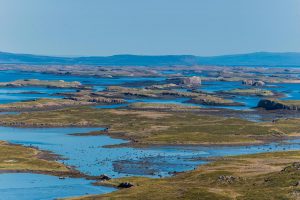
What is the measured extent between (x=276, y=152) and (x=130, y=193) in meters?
43.6

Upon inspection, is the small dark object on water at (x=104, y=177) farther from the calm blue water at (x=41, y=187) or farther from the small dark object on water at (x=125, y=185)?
the small dark object on water at (x=125, y=185)

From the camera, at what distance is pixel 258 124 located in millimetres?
154500

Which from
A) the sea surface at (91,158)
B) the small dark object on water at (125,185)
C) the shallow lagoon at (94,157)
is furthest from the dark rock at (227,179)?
the shallow lagoon at (94,157)

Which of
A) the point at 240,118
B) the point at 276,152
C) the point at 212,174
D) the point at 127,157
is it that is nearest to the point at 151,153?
the point at 127,157

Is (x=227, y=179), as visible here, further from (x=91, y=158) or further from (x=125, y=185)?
(x=91, y=158)

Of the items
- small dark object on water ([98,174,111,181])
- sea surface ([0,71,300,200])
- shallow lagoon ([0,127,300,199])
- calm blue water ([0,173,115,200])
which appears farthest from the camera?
small dark object on water ([98,174,111,181])

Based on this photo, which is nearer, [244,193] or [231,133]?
[244,193]

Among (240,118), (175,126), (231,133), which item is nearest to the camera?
(231,133)

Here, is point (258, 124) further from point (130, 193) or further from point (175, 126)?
point (130, 193)

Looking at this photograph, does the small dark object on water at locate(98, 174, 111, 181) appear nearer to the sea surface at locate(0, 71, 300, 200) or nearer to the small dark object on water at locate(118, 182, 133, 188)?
the sea surface at locate(0, 71, 300, 200)

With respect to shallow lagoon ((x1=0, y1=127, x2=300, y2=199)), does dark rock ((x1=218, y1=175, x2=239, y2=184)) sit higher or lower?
higher

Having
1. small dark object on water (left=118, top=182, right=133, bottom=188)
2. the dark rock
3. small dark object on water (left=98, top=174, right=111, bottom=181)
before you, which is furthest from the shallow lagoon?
the dark rock

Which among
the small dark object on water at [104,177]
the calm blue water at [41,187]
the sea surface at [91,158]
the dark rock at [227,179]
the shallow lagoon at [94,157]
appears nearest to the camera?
the dark rock at [227,179]

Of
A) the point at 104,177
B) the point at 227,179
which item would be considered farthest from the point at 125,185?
the point at 227,179
